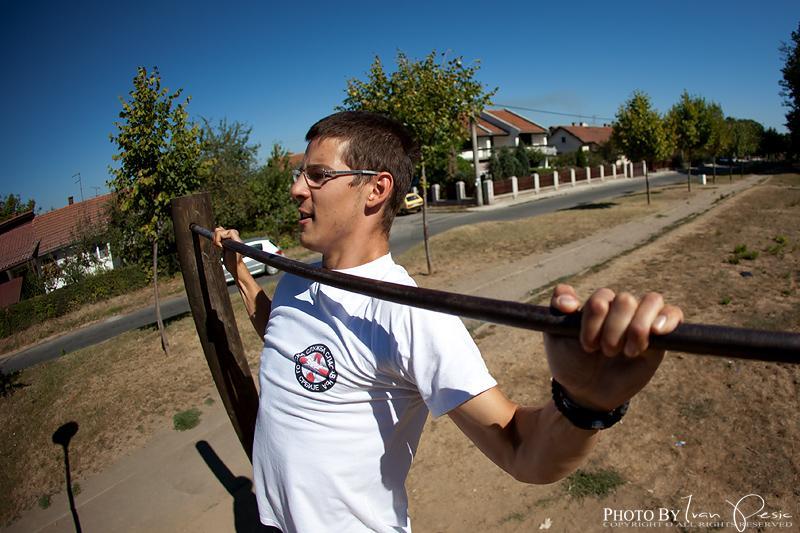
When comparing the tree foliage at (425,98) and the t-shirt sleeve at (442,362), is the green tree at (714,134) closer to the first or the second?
the tree foliage at (425,98)

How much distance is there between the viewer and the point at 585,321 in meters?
0.63

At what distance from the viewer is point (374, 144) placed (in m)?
1.66

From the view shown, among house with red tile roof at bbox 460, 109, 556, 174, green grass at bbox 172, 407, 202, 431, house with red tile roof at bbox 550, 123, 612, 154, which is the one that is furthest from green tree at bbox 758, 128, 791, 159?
green grass at bbox 172, 407, 202, 431

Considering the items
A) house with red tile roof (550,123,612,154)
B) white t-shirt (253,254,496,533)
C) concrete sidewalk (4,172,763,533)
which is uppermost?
house with red tile roof (550,123,612,154)

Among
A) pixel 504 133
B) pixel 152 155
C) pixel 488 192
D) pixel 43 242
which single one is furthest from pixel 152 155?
pixel 504 133

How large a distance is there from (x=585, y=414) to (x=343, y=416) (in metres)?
0.74

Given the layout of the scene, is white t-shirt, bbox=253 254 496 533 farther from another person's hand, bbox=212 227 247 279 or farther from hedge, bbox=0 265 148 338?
hedge, bbox=0 265 148 338

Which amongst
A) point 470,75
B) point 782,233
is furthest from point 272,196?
point 782,233

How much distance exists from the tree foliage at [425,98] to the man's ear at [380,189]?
8.74 m

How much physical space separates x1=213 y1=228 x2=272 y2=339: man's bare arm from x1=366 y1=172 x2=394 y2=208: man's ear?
33.8 inches

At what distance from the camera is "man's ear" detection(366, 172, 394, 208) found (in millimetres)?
1645

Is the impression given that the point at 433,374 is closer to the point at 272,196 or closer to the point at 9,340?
the point at 9,340

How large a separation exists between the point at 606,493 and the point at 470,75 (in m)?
9.26

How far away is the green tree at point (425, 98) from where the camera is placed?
1014cm
